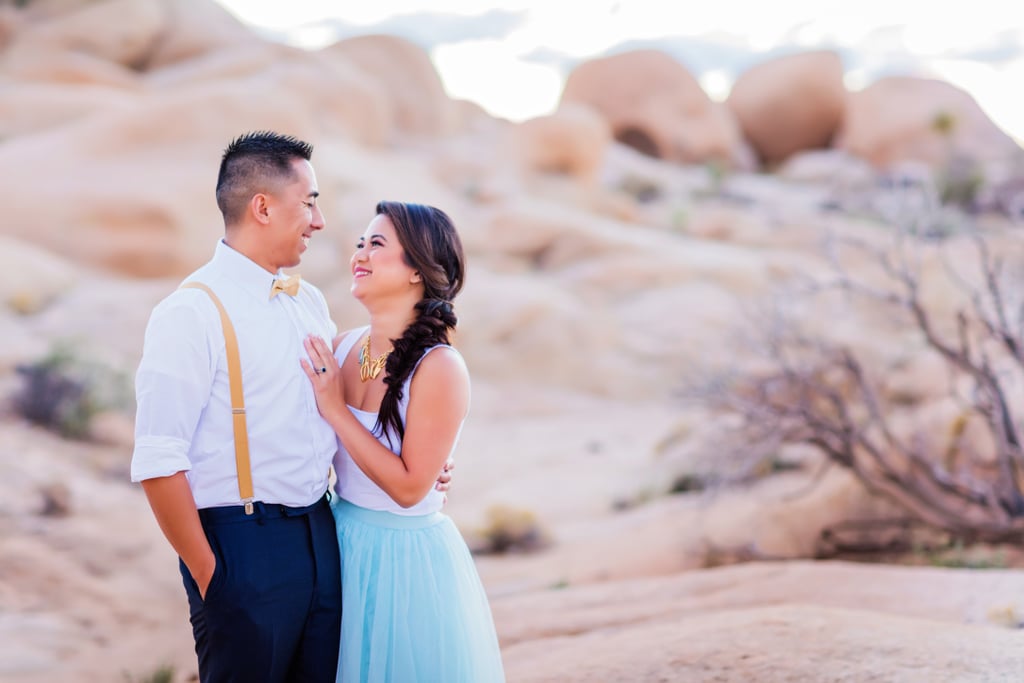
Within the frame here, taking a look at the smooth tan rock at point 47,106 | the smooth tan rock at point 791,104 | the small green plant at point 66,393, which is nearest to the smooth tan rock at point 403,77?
the smooth tan rock at point 47,106

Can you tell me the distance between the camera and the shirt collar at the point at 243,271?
2.35 m

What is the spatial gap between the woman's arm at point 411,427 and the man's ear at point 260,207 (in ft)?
1.14

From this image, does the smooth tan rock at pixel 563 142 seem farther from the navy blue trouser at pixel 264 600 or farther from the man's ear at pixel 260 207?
the navy blue trouser at pixel 264 600

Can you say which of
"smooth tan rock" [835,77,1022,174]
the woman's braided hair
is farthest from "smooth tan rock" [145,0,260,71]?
the woman's braided hair

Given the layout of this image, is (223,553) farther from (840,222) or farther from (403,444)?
(840,222)

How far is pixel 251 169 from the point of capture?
7.77 ft

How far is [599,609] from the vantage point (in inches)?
177

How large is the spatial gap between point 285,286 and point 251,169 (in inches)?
12.6

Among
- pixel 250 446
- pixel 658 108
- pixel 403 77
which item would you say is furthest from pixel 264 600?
pixel 658 108

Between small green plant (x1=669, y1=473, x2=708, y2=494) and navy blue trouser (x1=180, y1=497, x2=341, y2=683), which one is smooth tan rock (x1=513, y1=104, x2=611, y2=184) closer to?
small green plant (x1=669, y1=473, x2=708, y2=494)

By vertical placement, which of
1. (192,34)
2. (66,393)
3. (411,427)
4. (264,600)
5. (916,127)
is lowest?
(264,600)

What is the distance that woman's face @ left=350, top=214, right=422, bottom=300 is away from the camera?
2518 mm

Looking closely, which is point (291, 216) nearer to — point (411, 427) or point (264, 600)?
point (411, 427)

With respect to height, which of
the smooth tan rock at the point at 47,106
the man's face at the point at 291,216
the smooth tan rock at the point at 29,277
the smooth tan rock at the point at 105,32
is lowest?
the man's face at the point at 291,216
